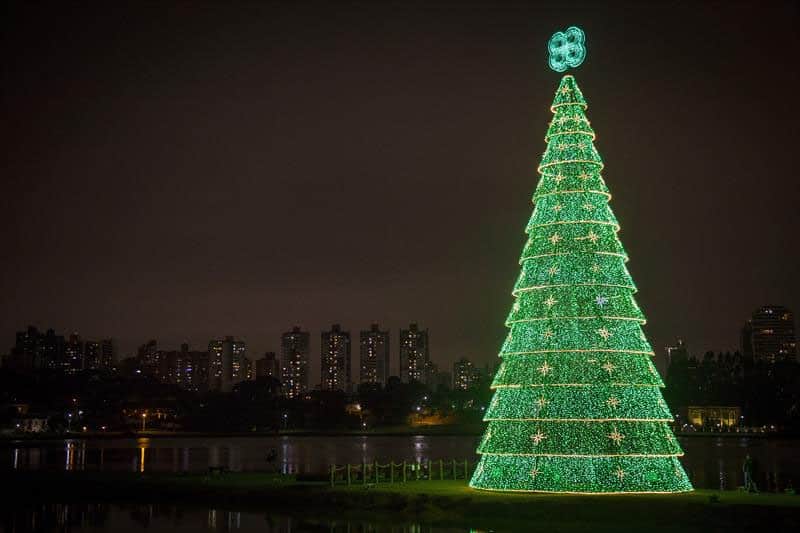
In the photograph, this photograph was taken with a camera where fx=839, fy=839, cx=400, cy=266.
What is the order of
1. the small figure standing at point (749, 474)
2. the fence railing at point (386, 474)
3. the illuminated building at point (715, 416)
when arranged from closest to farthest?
1. the small figure standing at point (749, 474)
2. the fence railing at point (386, 474)
3. the illuminated building at point (715, 416)

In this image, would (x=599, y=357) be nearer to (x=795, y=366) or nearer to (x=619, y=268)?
(x=619, y=268)

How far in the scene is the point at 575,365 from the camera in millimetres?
33469

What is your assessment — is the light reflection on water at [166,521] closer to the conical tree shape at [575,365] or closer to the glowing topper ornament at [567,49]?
the conical tree shape at [575,365]

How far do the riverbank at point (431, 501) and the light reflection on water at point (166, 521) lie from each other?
1.15 m

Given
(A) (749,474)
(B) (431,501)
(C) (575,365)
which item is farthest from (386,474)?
(A) (749,474)

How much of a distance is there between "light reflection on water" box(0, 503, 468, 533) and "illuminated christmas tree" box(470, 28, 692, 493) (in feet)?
16.3

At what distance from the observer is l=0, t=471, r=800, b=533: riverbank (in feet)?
95.8

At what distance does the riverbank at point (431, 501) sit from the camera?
95.8 feet

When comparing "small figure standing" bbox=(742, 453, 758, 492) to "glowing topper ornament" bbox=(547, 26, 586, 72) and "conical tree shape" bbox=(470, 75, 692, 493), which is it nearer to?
"conical tree shape" bbox=(470, 75, 692, 493)

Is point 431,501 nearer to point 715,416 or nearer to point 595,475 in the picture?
point 595,475

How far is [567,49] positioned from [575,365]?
14.1m

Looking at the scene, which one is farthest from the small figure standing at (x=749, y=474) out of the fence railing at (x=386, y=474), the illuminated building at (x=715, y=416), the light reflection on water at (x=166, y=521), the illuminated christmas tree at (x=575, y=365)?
the illuminated building at (x=715, y=416)

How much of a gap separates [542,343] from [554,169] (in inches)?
298

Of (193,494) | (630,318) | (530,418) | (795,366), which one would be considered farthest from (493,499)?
(795,366)
